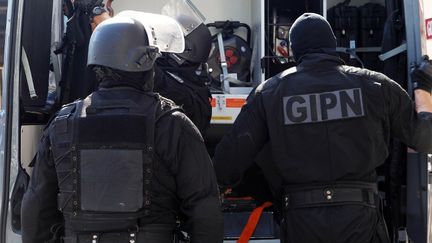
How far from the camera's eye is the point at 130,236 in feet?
6.64

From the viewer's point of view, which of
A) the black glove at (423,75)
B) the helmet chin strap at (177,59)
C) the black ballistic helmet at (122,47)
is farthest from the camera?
the helmet chin strap at (177,59)

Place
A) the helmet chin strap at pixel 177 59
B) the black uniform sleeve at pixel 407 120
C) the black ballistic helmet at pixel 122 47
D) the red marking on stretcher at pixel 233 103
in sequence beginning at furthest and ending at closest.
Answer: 1. the red marking on stretcher at pixel 233 103
2. the helmet chin strap at pixel 177 59
3. the black uniform sleeve at pixel 407 120
4. the black ballistic helmet at pixel 122 47

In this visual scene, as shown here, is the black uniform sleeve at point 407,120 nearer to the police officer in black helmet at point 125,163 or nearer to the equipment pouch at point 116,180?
the police officer in black helmet at point 125,163

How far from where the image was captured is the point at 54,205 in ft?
7.30

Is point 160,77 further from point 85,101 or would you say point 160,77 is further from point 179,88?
point 85,101

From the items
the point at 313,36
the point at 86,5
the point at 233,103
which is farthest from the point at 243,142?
the point at 86,5

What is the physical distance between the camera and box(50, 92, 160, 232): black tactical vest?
2010 millimetres

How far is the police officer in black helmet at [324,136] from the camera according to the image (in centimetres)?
237

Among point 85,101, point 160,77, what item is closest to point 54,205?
point 85,101

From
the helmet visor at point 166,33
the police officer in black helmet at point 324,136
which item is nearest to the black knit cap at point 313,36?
the police officer in black helmet at point 324,136

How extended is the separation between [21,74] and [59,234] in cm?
89

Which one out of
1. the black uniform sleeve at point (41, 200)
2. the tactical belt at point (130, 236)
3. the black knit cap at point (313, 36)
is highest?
the black knit cap at point (313, 36)

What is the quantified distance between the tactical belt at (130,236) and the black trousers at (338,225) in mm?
646

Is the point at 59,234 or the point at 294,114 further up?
the point at 294,114
